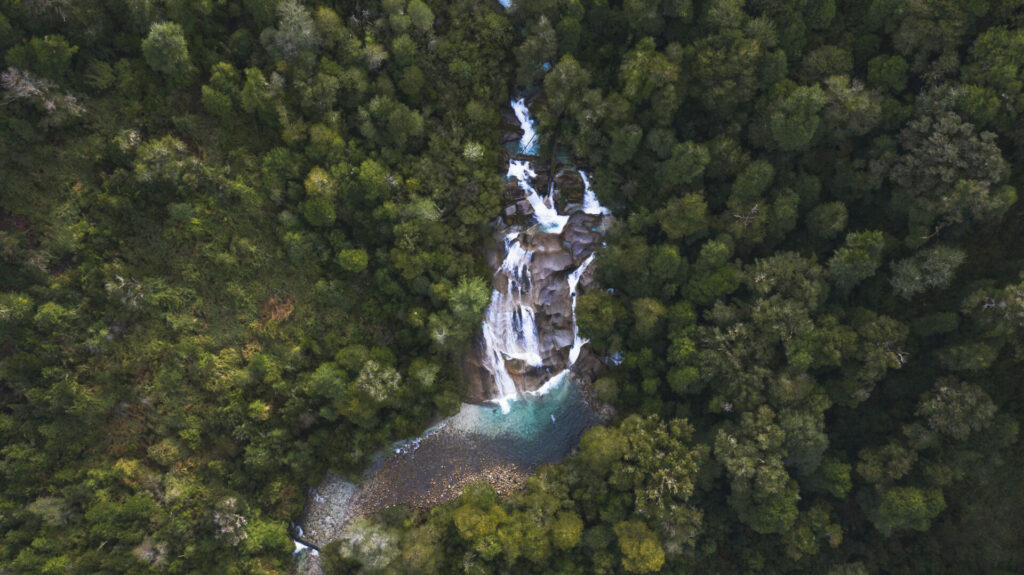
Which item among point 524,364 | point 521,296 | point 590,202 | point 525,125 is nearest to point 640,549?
point 524,364

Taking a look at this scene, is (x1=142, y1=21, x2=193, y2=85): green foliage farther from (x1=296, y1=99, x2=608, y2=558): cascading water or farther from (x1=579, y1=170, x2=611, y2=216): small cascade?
(x1=579, y1=170, x2=611, y2=216): small cascade

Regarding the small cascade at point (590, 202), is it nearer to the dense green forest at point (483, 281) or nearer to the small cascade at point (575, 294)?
the dense green forest at point (483, 281)

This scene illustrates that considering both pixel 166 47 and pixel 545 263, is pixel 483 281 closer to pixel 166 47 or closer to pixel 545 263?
pixel 545 263

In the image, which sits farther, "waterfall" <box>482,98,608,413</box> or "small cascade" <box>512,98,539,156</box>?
"waterfall" <box>482,98,608,413</box>

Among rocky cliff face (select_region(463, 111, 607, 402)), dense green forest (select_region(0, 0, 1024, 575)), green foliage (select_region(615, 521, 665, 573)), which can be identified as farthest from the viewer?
rocky cliff face (select_region(463, 111, 607, 402))

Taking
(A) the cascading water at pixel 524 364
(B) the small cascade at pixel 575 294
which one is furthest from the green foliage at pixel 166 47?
(B) the small cascade at pixel 575 294

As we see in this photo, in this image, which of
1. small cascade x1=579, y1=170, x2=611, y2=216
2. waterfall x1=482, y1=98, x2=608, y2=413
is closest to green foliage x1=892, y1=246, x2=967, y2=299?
small cascade x1=579, y1=170, x2=611, y2=216
